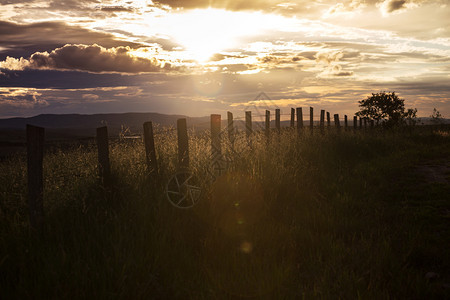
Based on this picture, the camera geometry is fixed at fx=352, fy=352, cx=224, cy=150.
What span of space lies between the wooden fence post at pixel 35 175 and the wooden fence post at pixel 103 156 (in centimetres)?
120

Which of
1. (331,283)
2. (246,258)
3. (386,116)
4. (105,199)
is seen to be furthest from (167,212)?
(386,116)

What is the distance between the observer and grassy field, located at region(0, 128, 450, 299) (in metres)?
3.43

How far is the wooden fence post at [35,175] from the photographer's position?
452 centimetres

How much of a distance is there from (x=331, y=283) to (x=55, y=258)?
2.85m

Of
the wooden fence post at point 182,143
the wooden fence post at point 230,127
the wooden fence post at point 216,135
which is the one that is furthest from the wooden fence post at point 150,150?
the wooden fence post at point 230,127

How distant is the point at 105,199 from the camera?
5.24 metres

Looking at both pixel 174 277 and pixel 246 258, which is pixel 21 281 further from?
pixel 246 258

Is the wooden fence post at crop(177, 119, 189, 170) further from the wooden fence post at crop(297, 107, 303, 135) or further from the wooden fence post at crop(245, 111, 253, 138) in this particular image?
the wooden fence post at crop(297, 107, 303, 135)

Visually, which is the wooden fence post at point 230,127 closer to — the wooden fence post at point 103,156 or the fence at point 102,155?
the fence at point 102,155

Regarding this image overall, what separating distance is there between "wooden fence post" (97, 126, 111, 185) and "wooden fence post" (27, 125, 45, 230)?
47.1 inches

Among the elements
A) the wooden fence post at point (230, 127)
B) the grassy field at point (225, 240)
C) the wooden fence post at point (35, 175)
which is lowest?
the grassy field at point (225, 240)

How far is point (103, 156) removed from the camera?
5.79 meters

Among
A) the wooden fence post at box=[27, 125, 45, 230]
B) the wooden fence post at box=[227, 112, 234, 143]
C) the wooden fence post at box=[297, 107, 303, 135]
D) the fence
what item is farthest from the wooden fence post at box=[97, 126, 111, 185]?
the wooden fence post at box=[297, 107, 303, 135]

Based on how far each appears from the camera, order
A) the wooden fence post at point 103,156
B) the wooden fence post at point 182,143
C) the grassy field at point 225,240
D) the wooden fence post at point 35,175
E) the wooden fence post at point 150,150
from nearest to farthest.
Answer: the grassy field at point 225,240 < the wooden fence post at point 35,175 < the wooden fence post at point 103,156 < the wooden fence post at point 150,150 < the wooden fence post at point 182,143
